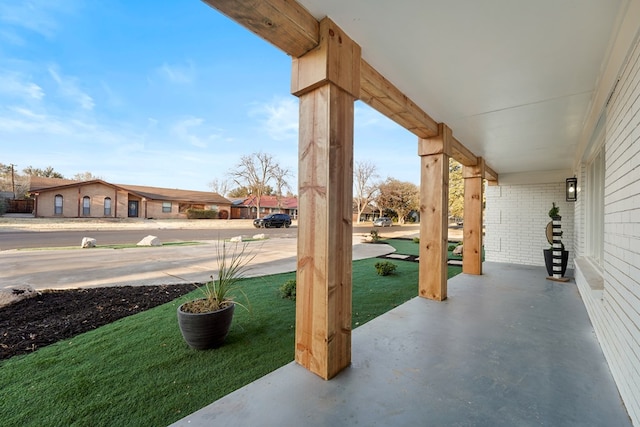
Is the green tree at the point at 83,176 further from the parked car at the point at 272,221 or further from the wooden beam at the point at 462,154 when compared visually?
the wooden beam at the point at 462,154

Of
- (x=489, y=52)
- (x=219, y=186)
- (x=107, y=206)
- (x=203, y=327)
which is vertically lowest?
(x=203, y=327)

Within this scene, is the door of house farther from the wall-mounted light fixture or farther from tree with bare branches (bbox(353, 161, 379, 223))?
the wall-mounted light fixture

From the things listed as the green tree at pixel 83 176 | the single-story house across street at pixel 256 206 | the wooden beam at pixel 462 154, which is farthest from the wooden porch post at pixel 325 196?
the green tree at pixel 83 176

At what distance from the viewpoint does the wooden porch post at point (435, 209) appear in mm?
3594

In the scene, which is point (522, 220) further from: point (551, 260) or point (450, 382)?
point (450, 382)

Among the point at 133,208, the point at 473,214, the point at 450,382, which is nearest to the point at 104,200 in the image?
the point at 133,208

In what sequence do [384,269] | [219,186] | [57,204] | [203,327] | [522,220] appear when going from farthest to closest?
1. [219,186]
2. [57,204]
3. [522,220]
4. [384,269]
5. [203,327]

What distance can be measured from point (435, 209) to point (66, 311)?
4.87m

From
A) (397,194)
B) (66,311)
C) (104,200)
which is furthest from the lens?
(397,194)

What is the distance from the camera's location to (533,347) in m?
2.37

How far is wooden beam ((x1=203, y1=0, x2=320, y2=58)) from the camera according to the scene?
53.2 inches

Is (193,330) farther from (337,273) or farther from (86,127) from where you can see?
(86,127)

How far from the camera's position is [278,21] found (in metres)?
1.50

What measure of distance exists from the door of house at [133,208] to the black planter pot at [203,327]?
26.5 m
